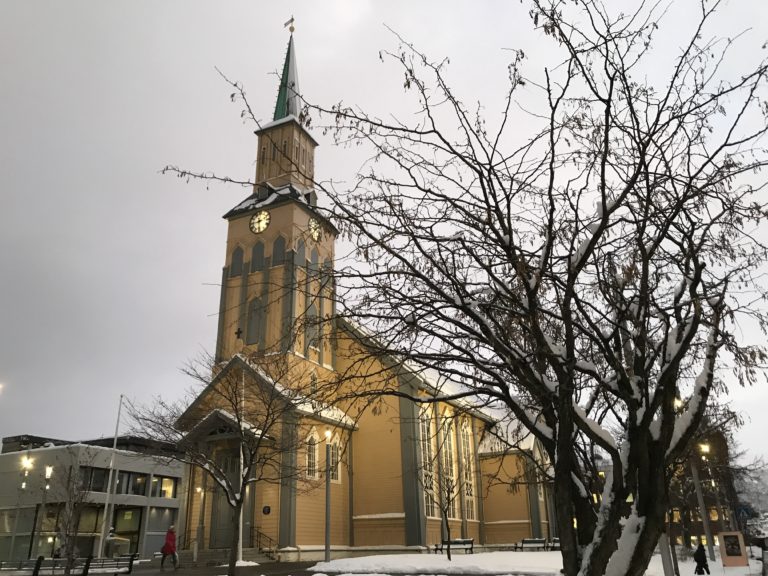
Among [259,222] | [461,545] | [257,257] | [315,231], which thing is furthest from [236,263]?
[315,231]

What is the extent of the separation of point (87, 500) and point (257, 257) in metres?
24.3

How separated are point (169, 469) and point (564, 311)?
196ft

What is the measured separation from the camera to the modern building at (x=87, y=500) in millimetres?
47562

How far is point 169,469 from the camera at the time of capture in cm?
5747

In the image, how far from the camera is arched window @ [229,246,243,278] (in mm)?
39188

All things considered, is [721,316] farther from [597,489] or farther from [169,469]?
[169,469]

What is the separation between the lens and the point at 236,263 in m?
39.6

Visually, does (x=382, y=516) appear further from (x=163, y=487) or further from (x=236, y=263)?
(x=163, y=487)

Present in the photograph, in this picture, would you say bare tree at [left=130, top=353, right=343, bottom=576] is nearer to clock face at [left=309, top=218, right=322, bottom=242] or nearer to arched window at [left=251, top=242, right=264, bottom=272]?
arched window at [left=251, top=242, right=264, bottom=272]

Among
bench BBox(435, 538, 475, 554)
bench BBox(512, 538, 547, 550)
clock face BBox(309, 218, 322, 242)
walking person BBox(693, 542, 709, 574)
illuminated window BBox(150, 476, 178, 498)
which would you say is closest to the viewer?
clock face BBox(309, 218, 322, 242)

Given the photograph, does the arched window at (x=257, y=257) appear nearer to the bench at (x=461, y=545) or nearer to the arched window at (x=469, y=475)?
the arched window at (x=469, y=475)

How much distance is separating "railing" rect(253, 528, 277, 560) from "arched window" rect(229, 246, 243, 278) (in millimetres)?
17246

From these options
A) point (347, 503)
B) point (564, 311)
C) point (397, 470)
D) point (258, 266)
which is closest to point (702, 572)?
point (397, 470)

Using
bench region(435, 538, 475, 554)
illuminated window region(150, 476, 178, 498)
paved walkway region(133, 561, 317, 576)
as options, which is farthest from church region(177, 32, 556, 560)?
illuminated window region(150, 476, 178, 498)
